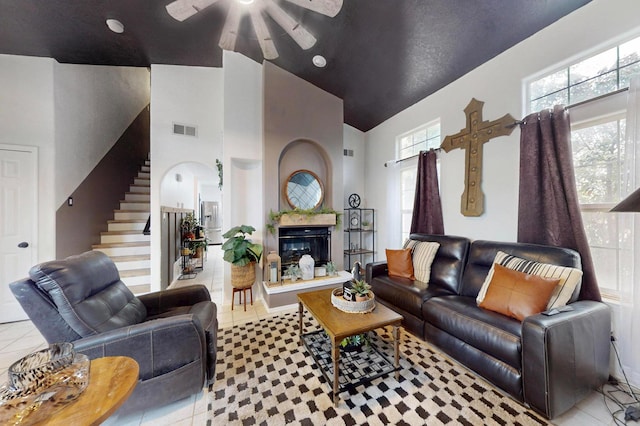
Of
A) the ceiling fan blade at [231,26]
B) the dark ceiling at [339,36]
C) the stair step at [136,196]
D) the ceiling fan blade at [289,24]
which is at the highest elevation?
the dark ceiling at [339,36]

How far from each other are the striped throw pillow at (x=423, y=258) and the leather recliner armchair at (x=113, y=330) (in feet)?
7.55

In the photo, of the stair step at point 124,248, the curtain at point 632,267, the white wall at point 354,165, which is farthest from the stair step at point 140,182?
the curtain at point 632,267

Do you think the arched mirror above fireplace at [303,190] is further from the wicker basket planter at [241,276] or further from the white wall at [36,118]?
the white wall at [36,118]

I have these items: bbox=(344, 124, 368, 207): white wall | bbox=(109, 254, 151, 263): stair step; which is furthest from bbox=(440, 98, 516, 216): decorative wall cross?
bbox=(109, 254, 151, 263): stair step

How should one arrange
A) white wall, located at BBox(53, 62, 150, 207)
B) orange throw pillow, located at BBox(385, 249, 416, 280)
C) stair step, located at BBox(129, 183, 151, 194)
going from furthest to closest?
stair step, located at BBox(129, 183, 151, 194) < white wall, located at BBox(53, 62, 150, 207) < orange throw pillow, located at BBox(385, 249, 416, 280)

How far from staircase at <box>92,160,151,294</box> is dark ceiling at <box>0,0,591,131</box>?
243cm

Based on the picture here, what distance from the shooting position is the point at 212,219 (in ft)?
31.0

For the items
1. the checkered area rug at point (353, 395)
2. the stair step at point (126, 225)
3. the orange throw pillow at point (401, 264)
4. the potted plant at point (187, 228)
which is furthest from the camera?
the potted plant at point (187, 228)

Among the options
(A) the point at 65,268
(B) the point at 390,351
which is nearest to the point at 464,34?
(B) the point at 390,351

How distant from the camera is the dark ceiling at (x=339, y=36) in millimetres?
2168

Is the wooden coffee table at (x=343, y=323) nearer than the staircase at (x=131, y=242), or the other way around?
the wooden coffee table at (x=343, y=323)

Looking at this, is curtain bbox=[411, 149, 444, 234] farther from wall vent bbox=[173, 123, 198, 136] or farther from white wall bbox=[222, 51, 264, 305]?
wall vent bbox=[173, 123, 198, 136]

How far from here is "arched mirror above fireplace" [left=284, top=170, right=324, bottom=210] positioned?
12.2 feet

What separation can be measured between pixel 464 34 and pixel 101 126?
5.34 m
